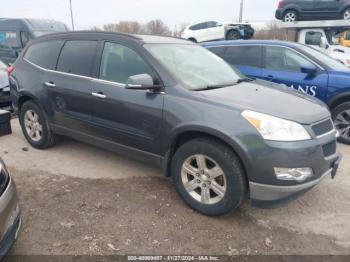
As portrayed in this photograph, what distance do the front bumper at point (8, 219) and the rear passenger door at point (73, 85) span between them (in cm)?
188

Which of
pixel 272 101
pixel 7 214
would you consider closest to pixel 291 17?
pixel 272 101

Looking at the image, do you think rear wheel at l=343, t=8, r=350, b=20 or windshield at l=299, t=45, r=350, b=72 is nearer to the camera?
windshield at l=299, t=45, r=350, b=72

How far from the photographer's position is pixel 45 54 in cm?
509

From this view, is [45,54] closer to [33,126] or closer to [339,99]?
[33,126]

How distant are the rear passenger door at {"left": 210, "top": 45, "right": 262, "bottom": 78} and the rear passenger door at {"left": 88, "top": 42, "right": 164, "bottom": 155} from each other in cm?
298

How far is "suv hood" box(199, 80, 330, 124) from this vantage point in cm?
322

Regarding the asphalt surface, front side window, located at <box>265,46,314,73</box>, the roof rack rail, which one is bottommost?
the asphalt surface

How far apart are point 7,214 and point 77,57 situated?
2.65 meters

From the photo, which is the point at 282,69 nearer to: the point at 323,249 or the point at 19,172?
the point at 323,249

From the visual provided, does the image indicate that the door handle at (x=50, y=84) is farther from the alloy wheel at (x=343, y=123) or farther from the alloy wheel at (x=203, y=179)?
the alloy wheel at (x=343, y=123)

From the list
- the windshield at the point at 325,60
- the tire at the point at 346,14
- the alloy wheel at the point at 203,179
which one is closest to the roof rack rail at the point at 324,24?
the tire at the point at 346,14

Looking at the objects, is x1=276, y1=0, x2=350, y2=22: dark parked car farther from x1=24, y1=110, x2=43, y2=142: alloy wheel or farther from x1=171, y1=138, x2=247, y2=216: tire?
x1=171, y1=138, x2=247, y2=216: tire

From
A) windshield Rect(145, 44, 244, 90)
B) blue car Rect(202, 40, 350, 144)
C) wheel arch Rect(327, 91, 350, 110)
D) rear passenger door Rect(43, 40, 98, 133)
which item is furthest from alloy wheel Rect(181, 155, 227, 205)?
wheel arch Rect(327, 91, 350, 110)

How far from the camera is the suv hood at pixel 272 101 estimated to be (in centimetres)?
322
